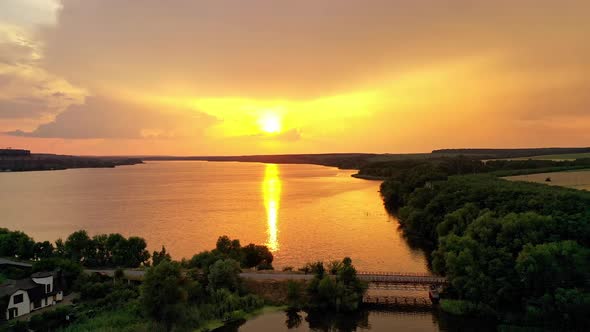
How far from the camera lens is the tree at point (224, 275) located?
39469 millimetres

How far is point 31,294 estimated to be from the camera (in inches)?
1396

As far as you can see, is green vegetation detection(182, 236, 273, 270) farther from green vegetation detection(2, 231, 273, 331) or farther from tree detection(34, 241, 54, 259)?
tree detection(34, 241, 54, 259)

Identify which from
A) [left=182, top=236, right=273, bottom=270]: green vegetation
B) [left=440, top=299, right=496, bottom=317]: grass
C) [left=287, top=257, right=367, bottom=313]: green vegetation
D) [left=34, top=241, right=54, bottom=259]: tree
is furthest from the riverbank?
[left=34, top=241, right=54, bottom=259]: tree

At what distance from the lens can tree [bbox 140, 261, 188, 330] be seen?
110 feet

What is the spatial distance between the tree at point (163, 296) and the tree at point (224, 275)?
471 centimetres

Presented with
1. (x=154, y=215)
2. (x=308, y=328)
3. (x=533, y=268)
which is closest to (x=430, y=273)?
(x=533, y=268)

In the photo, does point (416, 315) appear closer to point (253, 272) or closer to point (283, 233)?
point (253, 272)

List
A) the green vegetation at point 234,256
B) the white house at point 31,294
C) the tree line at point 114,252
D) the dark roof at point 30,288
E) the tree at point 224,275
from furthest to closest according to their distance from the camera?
the tree line at point 114,252 → the green vegetation at point 234,256 → the tree at point 224,275 → the dark roof at point 30,288 → the white house at point 31,294

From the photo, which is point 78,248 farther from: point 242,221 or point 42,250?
point 242,221

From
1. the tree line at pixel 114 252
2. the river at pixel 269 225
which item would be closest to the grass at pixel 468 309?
the river at pixel 269 225

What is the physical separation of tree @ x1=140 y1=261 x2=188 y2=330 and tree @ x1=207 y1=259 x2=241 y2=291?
15.5 ft

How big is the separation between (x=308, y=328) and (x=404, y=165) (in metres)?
164

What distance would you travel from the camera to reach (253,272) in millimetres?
45219

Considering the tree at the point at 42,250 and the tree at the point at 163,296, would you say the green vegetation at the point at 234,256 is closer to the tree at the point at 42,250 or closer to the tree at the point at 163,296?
the tree at the point at 163,296
